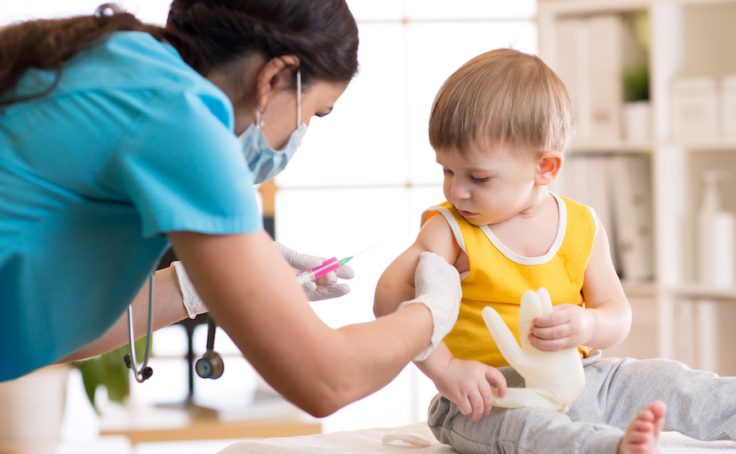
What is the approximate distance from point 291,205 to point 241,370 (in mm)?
614

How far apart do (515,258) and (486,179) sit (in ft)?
0.42

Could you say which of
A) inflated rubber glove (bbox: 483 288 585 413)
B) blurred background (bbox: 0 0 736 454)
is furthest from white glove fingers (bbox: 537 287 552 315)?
blurred background (bbox: 0 0 736 454)

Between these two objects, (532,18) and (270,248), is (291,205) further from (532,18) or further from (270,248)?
(270,248)

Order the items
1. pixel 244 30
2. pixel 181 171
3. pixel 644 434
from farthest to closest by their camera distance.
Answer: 1. pixel 244 30
2. pixel 644 434
3. pixel 181 171

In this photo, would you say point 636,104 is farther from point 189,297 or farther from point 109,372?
point 189,297

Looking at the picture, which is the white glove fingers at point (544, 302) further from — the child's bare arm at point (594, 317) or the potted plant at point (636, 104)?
the potted plant at point (636, 104)

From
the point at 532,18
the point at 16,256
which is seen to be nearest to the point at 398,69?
the point at 532,18

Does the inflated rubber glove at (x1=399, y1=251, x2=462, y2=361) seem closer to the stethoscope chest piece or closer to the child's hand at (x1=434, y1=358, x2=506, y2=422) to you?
the child's hand at (x1=434, y1=358, x2=506, y2=422)

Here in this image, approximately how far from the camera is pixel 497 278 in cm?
140

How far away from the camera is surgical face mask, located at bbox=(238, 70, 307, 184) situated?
1265mm

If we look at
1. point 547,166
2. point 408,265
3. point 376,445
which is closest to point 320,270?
point 408,265

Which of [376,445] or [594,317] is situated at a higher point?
[594,317]

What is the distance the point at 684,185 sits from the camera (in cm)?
309

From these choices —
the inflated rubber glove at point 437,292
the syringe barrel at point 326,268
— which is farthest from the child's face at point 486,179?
the syringe barrel at point 326,268
